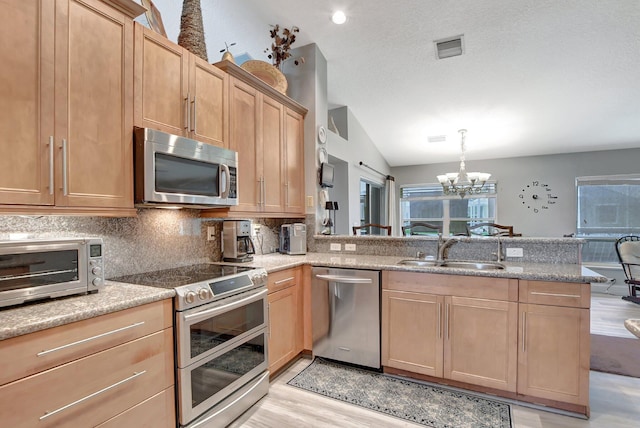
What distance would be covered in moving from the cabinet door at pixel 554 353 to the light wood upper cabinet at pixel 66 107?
8.41 ft

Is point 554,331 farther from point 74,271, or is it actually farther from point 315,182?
point 74,271

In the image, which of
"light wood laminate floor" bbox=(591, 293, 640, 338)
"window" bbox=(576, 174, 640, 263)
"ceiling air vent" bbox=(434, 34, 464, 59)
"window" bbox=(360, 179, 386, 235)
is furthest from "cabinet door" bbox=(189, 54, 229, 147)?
"window" bbox=(576, 174, 640, 263)

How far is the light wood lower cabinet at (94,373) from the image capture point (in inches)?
44.9

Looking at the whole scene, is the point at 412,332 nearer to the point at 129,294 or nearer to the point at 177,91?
the point at 129,294

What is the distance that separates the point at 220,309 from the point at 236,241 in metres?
0.87

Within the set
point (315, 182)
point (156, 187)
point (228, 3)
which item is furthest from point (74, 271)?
A: point (228, 3)

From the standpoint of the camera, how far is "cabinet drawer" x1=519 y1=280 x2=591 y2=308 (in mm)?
1986

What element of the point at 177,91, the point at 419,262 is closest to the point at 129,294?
the point at 177,91

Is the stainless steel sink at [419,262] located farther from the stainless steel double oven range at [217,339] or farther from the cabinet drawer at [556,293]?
the stainless steel double oven range at [217,339]

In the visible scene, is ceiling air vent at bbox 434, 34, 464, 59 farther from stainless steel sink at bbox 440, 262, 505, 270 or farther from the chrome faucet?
stainless steel sink at bbox 440, 262, 505, 270

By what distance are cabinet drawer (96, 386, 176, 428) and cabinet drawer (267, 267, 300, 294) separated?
95cm

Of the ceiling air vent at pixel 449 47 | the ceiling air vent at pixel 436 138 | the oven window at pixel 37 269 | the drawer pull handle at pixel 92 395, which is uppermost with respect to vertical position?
the ceiling air vent at pixel 449 47

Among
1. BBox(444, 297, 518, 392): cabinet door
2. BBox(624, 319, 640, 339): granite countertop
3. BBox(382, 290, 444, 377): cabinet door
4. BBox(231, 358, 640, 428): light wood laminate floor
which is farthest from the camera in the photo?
BBox(382, 290, 444, 377): cabinet door

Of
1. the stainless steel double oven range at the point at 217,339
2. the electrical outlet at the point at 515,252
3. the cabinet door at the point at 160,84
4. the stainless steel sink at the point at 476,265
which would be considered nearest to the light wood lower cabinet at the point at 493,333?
the stainless steel sink at the point at 476,265
